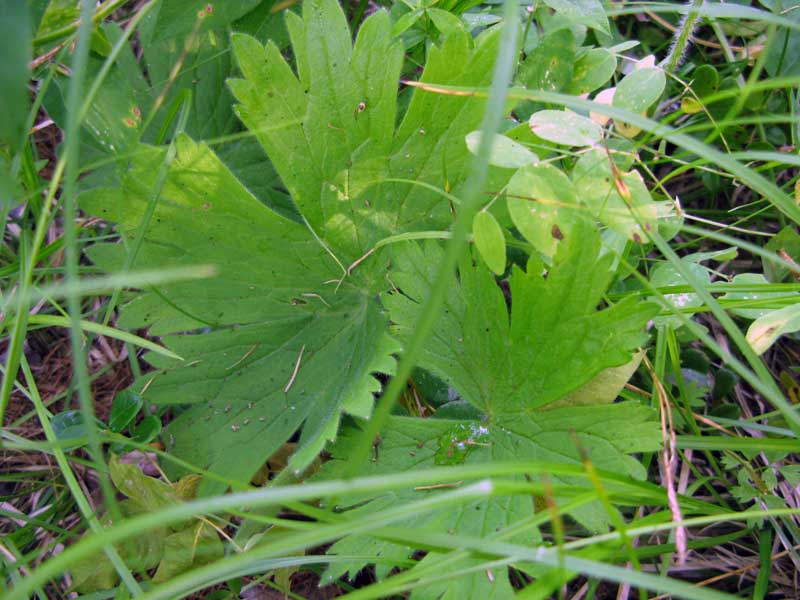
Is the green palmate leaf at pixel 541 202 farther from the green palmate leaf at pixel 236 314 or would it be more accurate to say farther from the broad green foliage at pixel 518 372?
the green palmate leaf at pixel 236 314

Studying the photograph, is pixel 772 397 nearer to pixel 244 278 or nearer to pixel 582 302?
pixel 582 302

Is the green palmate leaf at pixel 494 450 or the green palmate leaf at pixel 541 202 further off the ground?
the green palmate leaf at pixel 541 202

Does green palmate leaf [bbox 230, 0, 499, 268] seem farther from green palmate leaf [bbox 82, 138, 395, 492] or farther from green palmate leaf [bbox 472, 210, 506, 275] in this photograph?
green palmate leaf [bbox 472, 210, 506, 275]

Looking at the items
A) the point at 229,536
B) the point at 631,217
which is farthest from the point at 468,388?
the point at 229,536

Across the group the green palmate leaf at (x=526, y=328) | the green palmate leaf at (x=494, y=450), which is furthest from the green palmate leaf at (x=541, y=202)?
the green palmate leaf at (x=494, y=450)

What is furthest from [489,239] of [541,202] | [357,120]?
[357,120]

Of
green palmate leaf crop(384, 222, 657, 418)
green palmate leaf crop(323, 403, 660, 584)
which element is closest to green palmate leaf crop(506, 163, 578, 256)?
green palmate leaf crop(384, 222, 657, 418)
